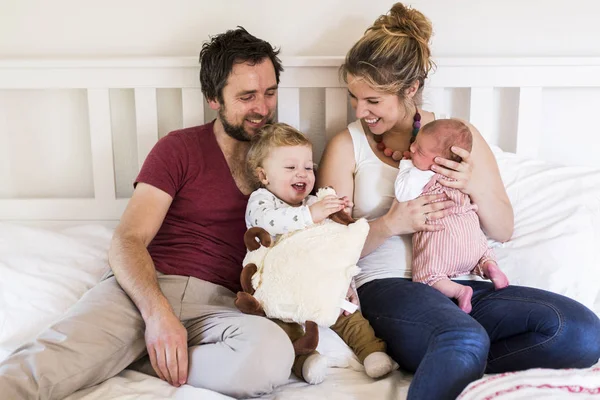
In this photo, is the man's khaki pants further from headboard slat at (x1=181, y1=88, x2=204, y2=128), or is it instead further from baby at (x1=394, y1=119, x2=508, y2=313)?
headboard slat at (x1=181, y1=88, x2=204, y2=128)

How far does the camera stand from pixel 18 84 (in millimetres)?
1907

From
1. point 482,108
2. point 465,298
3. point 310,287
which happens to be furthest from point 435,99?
point 310,287

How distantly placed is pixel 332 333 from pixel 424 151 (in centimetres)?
49

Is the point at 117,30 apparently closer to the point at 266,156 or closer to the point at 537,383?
the point at 266,156

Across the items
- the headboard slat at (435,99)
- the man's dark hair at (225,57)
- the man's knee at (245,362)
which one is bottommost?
the man's knee at (245,362)

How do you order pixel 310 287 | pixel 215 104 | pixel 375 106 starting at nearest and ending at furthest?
pixel 310 287 → pixel 375 106 → pixel 215 104

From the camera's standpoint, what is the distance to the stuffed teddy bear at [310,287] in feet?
4.60

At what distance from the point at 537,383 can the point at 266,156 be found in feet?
2.67

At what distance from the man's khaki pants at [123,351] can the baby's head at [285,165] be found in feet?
1.07

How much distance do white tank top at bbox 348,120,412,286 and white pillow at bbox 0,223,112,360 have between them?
724 mm

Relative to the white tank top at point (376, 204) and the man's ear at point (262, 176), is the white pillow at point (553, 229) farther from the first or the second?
the man's ear at point (262, 176)

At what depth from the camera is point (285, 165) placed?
5.06ft

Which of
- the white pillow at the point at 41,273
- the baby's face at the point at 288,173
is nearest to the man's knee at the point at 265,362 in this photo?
the baby's face at the point at 288,173

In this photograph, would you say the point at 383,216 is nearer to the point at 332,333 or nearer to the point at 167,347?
the point at 332,333
